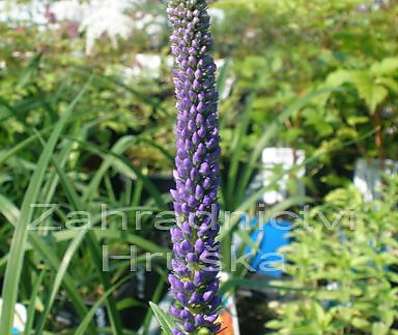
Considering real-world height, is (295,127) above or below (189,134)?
above

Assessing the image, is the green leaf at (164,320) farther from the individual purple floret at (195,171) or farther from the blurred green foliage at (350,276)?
the blurred green foliage at (350,276)

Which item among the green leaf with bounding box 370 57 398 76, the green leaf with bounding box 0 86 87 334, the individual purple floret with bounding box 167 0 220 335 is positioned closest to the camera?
the individual purple floret with bounding box 167 0 220 335

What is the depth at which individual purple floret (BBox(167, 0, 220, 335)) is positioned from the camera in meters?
1.09

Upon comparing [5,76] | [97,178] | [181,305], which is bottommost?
[181,305]

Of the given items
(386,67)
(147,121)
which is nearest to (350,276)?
(386,67)

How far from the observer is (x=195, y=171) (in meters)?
1.12

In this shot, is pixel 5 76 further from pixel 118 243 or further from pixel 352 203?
pixel 352 203

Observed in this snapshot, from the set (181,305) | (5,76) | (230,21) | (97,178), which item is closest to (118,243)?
(97,178)

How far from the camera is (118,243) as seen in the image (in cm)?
314

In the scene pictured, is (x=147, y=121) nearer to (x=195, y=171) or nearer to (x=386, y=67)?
(x=386, y=67)

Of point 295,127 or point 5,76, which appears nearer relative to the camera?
point 295,127

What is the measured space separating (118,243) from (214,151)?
82.8 inches

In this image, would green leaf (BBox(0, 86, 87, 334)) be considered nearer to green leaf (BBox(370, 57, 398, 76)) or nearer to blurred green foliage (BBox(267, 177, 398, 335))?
blurred green foliage (BBox(267, 177, 398, 335))

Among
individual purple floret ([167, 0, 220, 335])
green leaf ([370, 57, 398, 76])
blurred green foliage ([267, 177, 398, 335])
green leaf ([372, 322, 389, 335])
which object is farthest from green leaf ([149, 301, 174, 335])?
green leaf ([370, 57, 398, 76])
